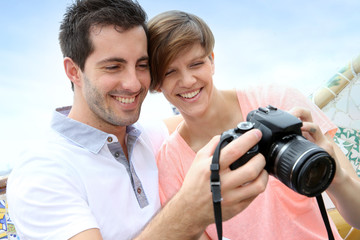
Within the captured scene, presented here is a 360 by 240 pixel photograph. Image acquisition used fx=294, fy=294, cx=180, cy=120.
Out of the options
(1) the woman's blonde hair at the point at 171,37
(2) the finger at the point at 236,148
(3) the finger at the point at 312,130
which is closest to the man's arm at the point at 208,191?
(2) the finger at the point at 236,148

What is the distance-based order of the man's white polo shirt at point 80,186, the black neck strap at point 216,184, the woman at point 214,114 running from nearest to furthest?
the black neck strap at point 216,184 → the man's white polo shirt at point 80,186 → the woman at point 214,114

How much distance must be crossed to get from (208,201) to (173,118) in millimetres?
921

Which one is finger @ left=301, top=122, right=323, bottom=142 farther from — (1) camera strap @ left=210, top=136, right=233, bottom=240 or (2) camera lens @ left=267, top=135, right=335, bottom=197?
(1) camera strap @ left=210, top=136, right=233, bottom=240

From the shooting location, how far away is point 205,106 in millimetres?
1246

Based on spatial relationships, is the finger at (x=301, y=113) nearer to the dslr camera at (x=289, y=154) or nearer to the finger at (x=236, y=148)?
the dslr camera at (x=289, y=154)

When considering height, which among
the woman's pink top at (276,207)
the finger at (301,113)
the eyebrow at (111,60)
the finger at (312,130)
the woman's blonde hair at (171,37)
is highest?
the woman's blonde hair at (171,37)

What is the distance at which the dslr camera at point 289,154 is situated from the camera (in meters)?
0.70

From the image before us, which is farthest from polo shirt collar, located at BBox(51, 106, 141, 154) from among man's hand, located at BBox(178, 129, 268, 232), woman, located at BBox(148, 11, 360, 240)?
man's hand, located at BBox(178, 129, 268, 232)

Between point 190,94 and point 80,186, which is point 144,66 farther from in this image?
point 80,186

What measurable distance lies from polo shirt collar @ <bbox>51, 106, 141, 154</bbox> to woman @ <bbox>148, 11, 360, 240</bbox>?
0.30 metres

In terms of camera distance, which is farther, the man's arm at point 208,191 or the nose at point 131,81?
the nose at point 131,81

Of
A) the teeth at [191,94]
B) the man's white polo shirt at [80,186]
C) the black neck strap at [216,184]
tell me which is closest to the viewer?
the black neck strap at [216,184]

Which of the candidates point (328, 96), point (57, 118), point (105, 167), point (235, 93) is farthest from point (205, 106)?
point (328, 96)

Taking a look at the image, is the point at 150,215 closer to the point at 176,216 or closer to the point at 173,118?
the point at 176,216
